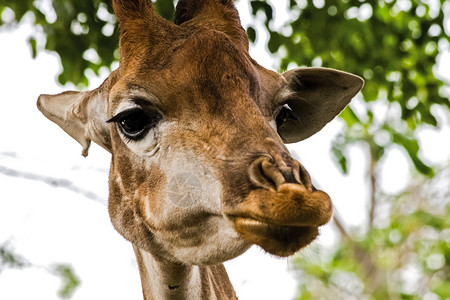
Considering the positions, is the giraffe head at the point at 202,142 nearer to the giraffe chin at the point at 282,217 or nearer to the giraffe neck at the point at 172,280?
the giraffe chin at the point at 282,217

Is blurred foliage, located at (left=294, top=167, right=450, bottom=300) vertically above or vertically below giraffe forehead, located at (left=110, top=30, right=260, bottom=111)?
below

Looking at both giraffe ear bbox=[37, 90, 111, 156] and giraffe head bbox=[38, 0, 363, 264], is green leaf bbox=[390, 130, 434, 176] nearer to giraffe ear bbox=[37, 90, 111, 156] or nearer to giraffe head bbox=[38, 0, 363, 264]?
giraffe head bbox=[38, 0, 363, 264]

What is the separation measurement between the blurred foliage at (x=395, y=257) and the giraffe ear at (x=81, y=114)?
9527mm

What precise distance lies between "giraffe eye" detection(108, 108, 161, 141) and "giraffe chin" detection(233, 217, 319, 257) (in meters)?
A: 0.73

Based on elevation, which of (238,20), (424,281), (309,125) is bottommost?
(424,281)

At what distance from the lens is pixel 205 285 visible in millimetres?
3426

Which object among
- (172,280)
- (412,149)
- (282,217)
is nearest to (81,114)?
(172,280)

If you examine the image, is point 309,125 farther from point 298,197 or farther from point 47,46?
point 47,46

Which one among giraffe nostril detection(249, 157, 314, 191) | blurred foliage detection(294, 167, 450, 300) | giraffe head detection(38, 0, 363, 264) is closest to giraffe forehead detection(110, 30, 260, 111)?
giraffe head detection(38, 0, 363, 264)

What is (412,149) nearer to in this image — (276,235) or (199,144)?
(199,144)

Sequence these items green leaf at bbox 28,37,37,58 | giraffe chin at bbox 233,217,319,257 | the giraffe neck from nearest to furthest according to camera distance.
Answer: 1. giraffe chin at bbox 233,217,319,257
2. the giraffe neck
3. green leaf at bbox 28,37,37,58

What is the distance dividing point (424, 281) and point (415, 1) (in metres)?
9.10

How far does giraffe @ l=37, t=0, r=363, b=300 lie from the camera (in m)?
2.29

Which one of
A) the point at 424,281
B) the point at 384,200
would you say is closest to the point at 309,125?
the point at 424,281
